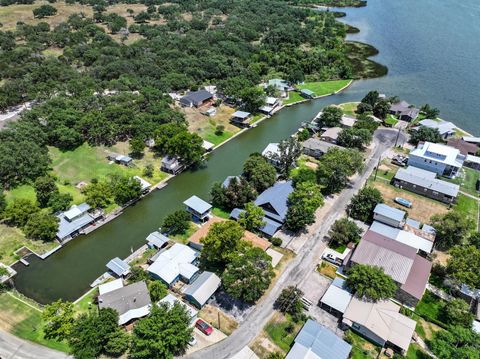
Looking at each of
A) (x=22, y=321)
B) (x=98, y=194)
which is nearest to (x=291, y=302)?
(x=22, y=321)

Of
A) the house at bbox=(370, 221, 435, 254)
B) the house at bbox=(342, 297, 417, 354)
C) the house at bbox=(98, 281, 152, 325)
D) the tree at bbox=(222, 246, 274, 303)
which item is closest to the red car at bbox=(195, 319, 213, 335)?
the tree at bbox=(222, 246, 274, 303)

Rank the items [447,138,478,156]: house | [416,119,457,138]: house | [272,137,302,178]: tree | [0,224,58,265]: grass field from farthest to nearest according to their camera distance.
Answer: [416,119,457,138]: house
[447,138,478,156]: house
[272,137,302,178]: tree
[0,224,58,265]: grass field

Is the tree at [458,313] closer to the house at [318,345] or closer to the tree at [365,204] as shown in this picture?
the house at [318,345]

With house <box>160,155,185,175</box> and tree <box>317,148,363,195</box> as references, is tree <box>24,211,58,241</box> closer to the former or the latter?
house <box>160,155,185,175</box>

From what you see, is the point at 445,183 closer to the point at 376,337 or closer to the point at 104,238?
the point at 376,337

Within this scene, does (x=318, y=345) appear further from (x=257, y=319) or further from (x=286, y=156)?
(x=286, y=156)

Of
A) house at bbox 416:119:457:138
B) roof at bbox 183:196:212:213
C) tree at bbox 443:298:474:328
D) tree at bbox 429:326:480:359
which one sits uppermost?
house at bbox 416:119:457:138
